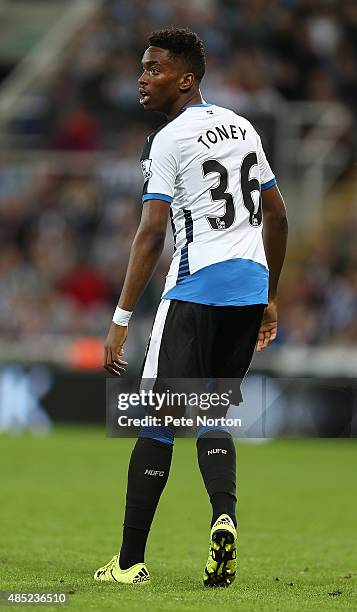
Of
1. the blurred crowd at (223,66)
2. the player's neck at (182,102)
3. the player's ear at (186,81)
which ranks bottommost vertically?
the player's neck at (182,102)

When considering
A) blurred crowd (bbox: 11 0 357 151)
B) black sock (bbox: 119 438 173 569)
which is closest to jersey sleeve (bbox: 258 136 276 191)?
black sock (bbox: 119 438 173 569)

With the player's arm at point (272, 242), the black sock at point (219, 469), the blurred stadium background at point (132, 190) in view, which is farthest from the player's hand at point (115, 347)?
the blurred stadium background at point (132, 190)

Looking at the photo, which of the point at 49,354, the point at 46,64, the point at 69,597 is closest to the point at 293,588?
the point at 69,597

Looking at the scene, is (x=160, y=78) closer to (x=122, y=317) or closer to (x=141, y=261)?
(x=141, y=261)

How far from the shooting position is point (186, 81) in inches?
209

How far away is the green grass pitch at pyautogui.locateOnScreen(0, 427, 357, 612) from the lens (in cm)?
495

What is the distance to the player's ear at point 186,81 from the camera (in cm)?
530

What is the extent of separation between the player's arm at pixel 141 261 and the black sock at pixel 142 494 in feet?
1.29

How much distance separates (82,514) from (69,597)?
3419 millimetres

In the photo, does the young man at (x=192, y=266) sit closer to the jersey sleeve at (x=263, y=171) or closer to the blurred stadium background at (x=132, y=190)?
the jersey sleeve at (x=263, y=171)

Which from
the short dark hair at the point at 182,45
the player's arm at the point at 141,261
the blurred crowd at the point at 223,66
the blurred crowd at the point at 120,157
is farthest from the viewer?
the blurred crowd at the point at 223,66

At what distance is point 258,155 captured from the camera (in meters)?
5.41

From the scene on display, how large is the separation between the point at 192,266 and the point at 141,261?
0.24 m

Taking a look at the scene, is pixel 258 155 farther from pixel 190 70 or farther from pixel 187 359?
pixel 187 359
